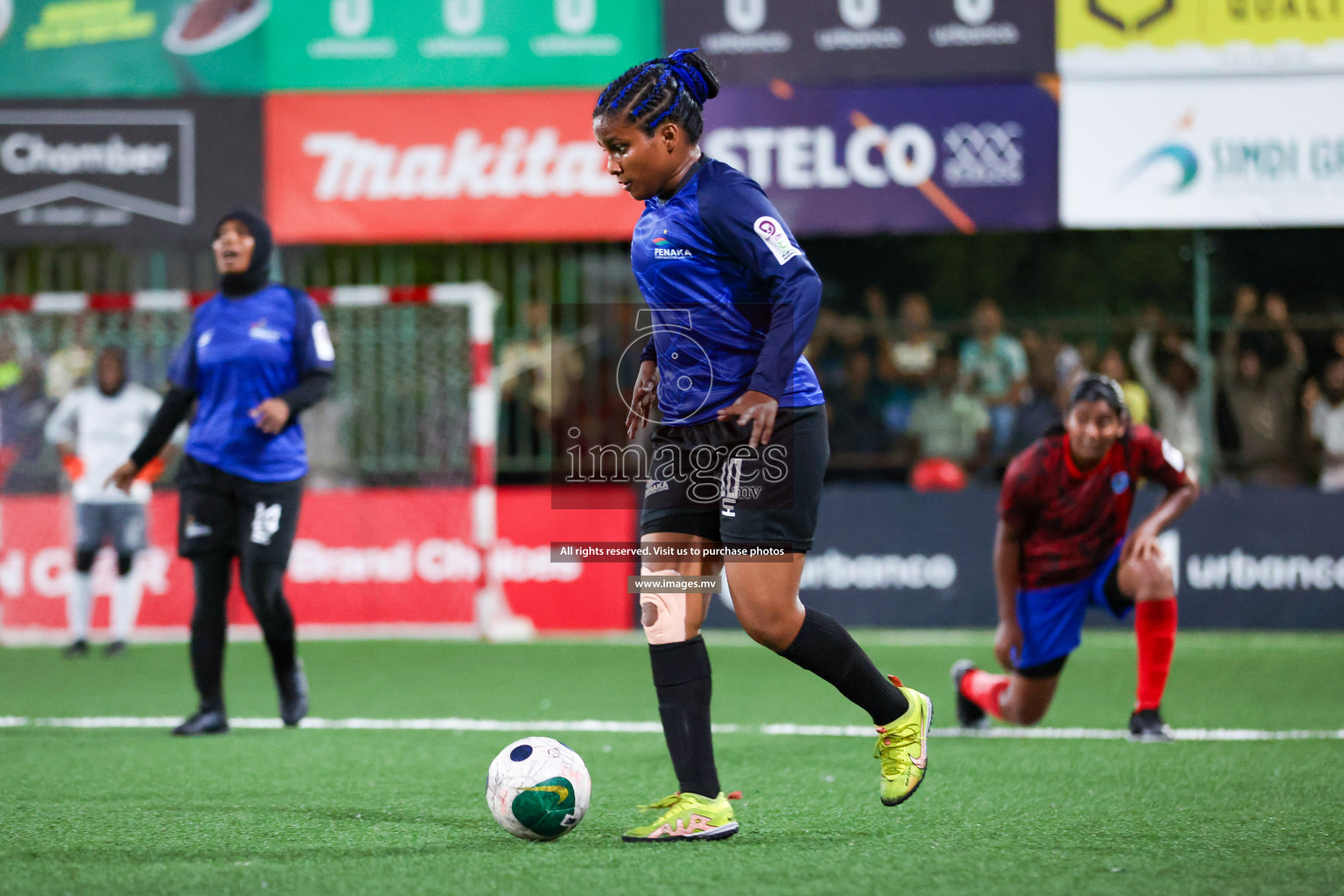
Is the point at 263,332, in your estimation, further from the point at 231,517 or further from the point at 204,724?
the point at 204,724

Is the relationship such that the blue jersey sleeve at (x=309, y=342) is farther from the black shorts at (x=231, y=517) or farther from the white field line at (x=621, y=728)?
the white field line at (x=621, y=728)

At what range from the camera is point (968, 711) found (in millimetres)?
7055

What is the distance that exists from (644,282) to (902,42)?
8289 mm

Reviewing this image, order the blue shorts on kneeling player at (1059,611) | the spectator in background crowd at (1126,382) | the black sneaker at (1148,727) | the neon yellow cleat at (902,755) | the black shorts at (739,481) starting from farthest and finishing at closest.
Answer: the spectator in background crowd at (1126,382) → the blue shorts on kneeling player at (1059,611) → the black sneaker at (1148,727) → the neon yellow cleat at (902,755) → the black shorts at (739,481)

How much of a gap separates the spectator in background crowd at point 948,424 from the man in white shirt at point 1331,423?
263cm

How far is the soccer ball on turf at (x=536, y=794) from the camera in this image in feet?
14.7

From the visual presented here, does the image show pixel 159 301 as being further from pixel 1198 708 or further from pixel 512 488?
pixel 1198 708

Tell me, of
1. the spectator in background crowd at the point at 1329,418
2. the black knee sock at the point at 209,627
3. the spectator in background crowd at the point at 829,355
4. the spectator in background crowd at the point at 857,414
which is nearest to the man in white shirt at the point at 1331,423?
the spectator in background crowd at the point at 1329,418

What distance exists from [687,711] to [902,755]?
69cm

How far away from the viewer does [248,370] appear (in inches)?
272

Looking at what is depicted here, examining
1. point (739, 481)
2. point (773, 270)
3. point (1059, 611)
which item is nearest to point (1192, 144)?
point (1059, 611)

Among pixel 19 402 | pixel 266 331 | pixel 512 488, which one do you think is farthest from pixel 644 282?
pixel 19 402

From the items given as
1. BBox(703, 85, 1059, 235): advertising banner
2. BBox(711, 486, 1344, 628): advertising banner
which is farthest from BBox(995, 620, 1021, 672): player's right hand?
BBox(703, 85, 1059, 235): advertising banner

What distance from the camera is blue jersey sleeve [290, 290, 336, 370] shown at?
701 centimetres
